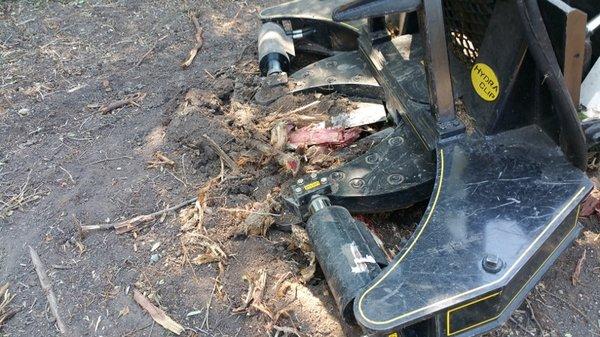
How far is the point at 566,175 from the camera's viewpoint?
6.95 feet

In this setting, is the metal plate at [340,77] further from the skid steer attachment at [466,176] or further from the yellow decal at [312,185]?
the yellow decal at [312,185]

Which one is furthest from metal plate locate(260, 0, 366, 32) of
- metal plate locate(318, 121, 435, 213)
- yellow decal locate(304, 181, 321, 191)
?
yellow decal locate(304, 181, 321, 191)

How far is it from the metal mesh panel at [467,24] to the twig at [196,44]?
82.0 inches

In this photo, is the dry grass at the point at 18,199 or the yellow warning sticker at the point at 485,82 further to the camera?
the dry grass at the point at 18,199

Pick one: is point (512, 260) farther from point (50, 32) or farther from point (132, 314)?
point (50, 32)

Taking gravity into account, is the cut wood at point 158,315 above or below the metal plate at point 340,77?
below

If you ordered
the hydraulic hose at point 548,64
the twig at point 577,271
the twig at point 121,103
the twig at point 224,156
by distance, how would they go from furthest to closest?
the twig at point 121,103, the twig at point 224,156, the twig at point 577,271, the hydraulic hose at point 548,64

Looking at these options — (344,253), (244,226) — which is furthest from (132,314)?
(344,253)

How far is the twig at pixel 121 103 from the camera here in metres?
3.67

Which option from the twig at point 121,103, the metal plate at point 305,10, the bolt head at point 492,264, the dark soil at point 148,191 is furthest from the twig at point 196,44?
the bolt head at point 492,264

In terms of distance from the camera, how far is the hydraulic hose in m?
1.97

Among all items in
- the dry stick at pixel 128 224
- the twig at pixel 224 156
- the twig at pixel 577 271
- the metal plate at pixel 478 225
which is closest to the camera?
the metal plate at pixel 478 225

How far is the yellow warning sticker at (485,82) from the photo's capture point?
2277 millimetres

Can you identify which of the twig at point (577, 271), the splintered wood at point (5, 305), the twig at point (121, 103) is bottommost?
the twig at point (577, 271)
